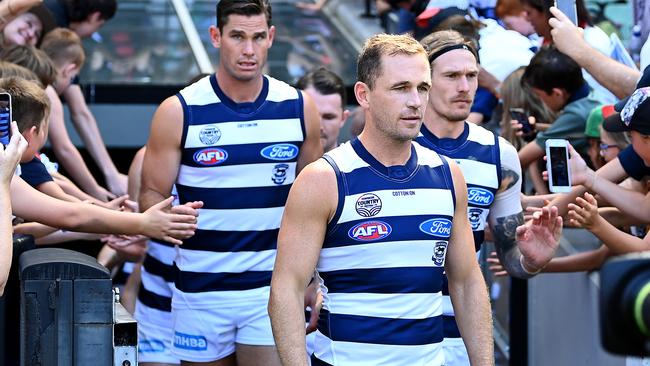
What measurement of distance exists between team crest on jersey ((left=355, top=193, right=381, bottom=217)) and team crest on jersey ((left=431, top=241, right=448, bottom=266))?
0.98ft

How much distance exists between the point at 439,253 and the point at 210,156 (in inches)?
72.3

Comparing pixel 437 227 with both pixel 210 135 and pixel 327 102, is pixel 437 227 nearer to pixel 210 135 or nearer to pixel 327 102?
pixel 210 135

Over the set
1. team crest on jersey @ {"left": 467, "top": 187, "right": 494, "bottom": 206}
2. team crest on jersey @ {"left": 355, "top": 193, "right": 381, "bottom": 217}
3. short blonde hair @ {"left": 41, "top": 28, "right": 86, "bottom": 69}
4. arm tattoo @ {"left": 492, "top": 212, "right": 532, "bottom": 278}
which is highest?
short blonde hair @ {"left": 41, "top": 28, "right": 86, "bottom": 69}

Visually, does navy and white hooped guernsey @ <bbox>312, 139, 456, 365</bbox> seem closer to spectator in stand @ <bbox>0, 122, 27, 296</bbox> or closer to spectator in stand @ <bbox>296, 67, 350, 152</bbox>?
spectator in stand @ <bbox>0, 122, 27, 296</bbox>

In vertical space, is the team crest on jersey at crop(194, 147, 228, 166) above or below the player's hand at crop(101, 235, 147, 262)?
above

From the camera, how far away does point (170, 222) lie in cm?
604

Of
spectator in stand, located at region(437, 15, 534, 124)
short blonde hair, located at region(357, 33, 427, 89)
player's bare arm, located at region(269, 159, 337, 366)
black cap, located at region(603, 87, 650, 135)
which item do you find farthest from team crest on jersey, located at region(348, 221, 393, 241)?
spectator in stand, located at region(437, 15, 534, 124)

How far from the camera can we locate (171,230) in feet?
19.8

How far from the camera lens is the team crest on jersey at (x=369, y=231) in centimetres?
498

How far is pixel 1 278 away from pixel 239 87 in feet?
7.42

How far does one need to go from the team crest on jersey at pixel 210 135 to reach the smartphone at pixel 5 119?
1.36 metres

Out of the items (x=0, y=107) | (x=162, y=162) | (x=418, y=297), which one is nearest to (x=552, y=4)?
(x=162, y=162)

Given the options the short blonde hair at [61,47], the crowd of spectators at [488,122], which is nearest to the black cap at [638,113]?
the crowd of spectators at [488,122]

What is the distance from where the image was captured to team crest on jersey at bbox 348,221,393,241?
16.4ft
